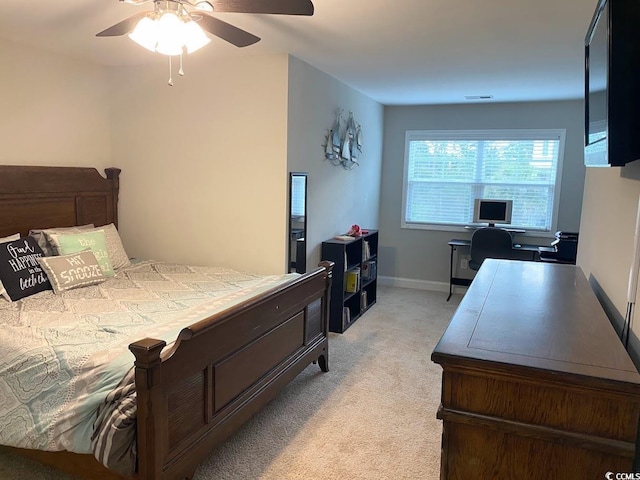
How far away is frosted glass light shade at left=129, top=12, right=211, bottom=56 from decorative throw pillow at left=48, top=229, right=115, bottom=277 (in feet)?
5.40

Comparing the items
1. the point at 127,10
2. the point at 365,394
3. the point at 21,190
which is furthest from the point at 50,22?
the point at 365,394

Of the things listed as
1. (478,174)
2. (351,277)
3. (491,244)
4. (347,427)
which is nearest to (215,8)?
(347,427)

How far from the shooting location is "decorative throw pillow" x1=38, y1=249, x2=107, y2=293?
2.95 meters

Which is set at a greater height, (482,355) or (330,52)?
(330,52)

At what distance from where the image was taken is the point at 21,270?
2.85 meters

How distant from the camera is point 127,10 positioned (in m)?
2.57

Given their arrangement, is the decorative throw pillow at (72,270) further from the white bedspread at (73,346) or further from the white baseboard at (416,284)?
the white baseboard at (416,284)

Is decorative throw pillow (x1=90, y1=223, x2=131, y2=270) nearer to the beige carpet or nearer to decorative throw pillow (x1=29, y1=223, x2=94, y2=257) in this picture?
decorative throw pillow (x1=29, y1=223, x2=94, y2=257)

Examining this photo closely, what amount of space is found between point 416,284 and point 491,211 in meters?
1.31

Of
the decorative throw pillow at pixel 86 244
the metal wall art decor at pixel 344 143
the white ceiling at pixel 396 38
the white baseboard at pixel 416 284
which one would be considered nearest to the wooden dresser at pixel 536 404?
the white ceiling at pixel 396 38

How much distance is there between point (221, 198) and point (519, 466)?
308 cm

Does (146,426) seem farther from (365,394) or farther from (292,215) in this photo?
(292,215)

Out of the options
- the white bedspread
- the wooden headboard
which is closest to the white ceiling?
the wooden headboard

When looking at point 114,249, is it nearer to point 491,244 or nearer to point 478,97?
point 491,244
